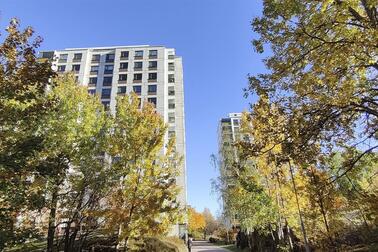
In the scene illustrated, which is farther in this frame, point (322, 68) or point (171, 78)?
point (171, 78)

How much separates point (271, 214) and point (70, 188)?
39.9 ft

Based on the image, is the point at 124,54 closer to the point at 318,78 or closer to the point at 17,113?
the point at 17,113

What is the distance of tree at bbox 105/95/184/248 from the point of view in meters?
13.7

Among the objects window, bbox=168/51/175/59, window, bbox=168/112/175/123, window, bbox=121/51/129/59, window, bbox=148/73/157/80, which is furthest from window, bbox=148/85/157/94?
window, bbox=168/51/175/59

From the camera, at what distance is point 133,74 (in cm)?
5112

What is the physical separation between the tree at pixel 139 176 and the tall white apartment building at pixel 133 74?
31.0 metres

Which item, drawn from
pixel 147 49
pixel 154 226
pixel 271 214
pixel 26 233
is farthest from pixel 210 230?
pixel 26 233

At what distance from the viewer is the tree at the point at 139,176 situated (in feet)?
44.9

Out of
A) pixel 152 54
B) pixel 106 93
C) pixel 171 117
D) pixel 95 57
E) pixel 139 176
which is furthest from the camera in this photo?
pixel 95 57

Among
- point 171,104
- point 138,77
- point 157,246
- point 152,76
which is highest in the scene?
point 152,76

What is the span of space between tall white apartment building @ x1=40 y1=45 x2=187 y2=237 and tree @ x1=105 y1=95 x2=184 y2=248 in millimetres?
31045

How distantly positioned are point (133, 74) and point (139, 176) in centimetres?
3875

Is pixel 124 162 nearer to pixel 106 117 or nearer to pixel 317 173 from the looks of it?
pixel 106 117

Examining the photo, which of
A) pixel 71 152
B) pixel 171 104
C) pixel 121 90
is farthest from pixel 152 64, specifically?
pixel 71 152
